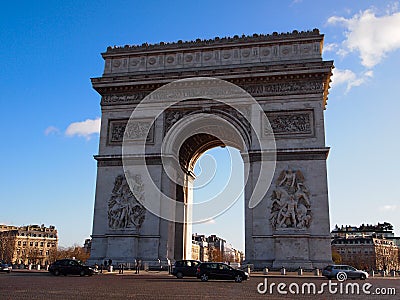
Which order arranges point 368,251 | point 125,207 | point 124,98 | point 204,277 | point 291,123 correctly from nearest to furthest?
point 204,277 < point 291,123 < point 125,207 < point 124,98 < point 368,251

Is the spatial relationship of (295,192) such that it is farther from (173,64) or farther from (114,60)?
(114,60)

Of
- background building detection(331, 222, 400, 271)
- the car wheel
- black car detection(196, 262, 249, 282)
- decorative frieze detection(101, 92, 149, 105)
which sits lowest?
the car wheel

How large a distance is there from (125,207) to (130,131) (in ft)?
16.0

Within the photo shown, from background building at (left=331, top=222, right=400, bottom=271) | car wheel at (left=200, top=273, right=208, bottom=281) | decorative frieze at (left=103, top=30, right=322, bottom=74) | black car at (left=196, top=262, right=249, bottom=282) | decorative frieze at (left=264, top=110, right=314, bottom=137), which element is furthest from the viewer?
background building at (left=331, top=222, right=400, bottom=271)

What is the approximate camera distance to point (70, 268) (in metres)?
22.6

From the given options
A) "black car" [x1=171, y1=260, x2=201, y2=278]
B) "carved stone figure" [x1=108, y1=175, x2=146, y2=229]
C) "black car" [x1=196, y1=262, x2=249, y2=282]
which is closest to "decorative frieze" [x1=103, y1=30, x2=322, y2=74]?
"carved stone figure" [x1=108, y1=175, x2=146, y2=229]

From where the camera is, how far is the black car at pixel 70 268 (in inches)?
875

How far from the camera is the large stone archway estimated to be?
83.2 ft

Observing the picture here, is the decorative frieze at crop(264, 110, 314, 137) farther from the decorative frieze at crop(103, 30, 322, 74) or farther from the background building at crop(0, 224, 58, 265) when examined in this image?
the background building at crop(0, 224, 58, 265)

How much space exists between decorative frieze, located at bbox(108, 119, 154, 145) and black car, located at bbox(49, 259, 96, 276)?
344 inches

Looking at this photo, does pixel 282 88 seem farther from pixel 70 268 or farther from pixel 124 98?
pixel 70 268

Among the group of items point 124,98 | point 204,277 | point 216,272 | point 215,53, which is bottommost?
point 204,277

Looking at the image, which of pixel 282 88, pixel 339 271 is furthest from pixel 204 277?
pixel 282 88

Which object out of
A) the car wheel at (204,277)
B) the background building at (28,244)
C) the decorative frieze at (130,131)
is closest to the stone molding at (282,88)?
the decorative frieze at (130,131)
